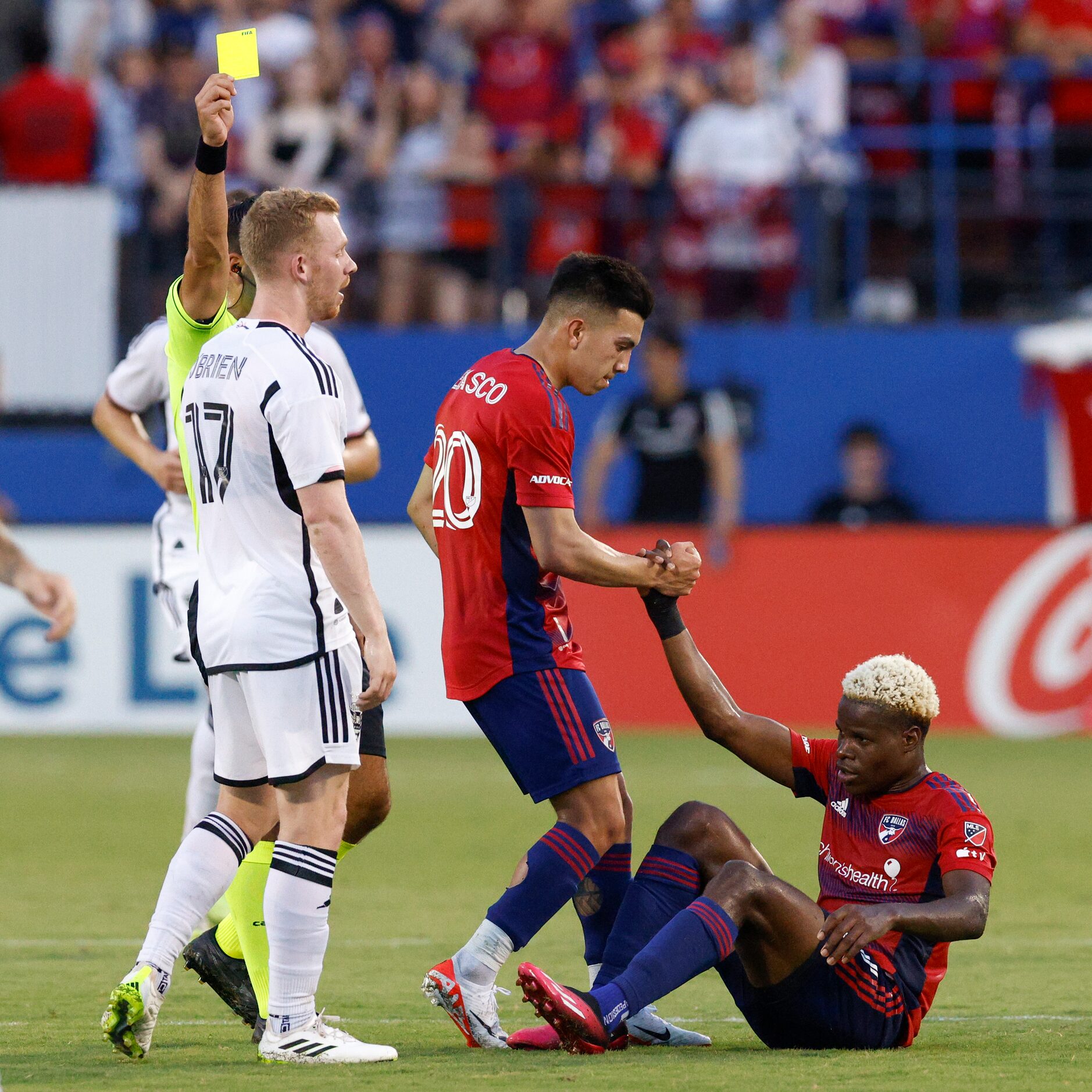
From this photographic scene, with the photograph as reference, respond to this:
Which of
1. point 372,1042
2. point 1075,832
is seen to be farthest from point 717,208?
point 372,1042

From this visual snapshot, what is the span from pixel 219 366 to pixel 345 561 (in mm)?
636

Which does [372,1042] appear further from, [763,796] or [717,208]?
[717,208]

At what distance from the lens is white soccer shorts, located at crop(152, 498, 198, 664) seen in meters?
7.07

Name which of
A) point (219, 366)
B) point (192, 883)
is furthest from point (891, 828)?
point (219, 366)

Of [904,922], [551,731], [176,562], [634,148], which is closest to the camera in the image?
[904,922]

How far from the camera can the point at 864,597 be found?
13.9 meters

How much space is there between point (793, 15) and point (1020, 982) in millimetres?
11266

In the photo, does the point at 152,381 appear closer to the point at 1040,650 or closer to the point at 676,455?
the point at 676,455

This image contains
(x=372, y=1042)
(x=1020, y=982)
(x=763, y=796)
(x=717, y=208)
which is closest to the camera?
(x=372, y=1042)

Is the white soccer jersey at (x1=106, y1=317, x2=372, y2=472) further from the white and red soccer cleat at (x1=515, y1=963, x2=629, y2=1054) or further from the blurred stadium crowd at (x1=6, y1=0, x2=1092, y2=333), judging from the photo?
the blurred stadium crowd at (x1=6, y1=0, x2=1092, y2=333)

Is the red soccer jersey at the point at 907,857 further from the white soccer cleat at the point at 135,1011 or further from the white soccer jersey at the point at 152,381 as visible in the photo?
the white soccer jersey at the point at 152,381

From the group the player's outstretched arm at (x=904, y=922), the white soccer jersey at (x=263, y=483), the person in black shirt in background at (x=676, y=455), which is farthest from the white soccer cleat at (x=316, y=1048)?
the person in black shirt in background at (x=676, y=455)

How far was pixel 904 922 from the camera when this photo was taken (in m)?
4.76

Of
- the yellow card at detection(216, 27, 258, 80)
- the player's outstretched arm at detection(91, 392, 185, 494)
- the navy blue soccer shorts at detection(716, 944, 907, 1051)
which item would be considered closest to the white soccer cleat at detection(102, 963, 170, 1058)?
the navy blue soccer shorts at detection(716, 944, 907, 1051)
